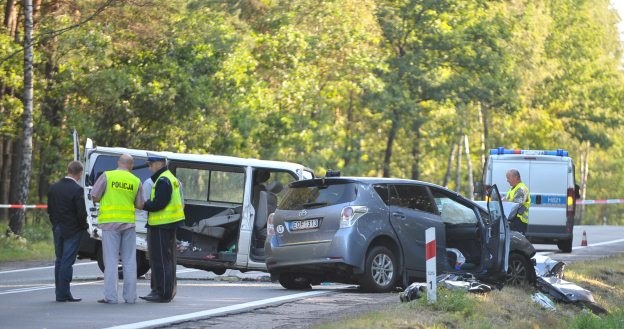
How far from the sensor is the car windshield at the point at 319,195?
643 inches

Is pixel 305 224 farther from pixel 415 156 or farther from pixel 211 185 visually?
pixel 415 156

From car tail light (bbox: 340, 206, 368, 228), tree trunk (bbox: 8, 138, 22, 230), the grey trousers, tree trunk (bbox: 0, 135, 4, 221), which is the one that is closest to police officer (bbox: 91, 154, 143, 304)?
the grey trousers

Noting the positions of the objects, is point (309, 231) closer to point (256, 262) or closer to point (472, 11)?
point (256, 262)

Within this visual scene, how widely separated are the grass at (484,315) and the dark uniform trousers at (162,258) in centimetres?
265

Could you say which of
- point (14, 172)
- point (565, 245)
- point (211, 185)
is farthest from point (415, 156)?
point (211, 185)

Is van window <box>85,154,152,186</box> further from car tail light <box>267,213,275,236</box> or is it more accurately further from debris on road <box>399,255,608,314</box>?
debris on road <box>399,255,608,314</box>

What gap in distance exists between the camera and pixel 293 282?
17.4 meters

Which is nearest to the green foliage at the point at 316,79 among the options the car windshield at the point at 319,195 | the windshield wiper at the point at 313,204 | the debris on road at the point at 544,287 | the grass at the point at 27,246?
the grass at the point at 27,246

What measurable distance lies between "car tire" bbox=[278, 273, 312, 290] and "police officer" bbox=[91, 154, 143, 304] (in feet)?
9.67

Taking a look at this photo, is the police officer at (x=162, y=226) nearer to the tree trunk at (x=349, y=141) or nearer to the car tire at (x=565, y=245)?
the car tire at (x=565, y=245)

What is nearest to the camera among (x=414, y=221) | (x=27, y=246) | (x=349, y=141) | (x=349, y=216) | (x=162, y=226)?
(x=162, y=226)

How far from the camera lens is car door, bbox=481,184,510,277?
15758mm

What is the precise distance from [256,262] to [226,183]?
1.35m

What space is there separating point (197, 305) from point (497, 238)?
149 inches
